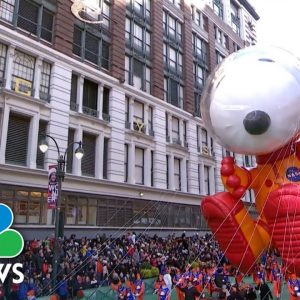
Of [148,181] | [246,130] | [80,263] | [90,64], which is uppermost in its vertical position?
[90,64]

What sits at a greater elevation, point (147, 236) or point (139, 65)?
point (139, 65)

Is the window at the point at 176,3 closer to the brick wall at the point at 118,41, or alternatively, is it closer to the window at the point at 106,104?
the brick wall at the point at 118,41

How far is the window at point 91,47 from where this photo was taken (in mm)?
25438

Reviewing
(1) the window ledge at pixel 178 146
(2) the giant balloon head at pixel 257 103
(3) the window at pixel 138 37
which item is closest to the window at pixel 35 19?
(3) the window at pixel 138 37

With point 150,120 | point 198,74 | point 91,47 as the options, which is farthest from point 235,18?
point 91,47

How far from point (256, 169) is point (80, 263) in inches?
457

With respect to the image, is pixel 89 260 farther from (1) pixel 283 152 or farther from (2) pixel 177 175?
(2) pixel 177 175

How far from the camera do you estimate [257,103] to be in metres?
5.95

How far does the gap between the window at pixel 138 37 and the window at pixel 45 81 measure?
8.20m

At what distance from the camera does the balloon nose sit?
588 centimetres

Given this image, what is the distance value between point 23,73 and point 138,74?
10.5 meters

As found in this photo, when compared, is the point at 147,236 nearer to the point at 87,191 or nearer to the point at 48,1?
the point at 87,191

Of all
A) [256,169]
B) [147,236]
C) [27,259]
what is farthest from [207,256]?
[256,169]

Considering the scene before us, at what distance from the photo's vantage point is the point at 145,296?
16484mm
